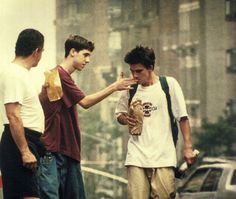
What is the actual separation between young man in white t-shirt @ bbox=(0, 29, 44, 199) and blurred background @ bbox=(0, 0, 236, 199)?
3.61m

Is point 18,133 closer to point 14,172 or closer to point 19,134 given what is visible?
point 19,134

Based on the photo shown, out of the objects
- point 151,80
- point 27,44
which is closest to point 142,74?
point 151,80

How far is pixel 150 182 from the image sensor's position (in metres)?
6.25

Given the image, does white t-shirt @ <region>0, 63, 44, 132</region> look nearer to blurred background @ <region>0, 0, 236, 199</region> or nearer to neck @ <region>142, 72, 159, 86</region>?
Result: neck @ <region>142, 72, 159, 86</region>

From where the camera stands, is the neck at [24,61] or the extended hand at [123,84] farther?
the extended hand at [123,84]

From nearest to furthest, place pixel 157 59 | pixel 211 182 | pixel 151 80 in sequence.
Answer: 1. pixel 151 80
2. pixel 211 182
3. pixel 157 59

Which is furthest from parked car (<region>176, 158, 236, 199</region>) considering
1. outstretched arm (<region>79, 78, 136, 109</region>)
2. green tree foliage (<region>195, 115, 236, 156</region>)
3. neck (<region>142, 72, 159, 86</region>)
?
outstretched arm (<region>79, 78, 136, 109</region>)

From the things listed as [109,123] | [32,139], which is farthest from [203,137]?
[32,139]

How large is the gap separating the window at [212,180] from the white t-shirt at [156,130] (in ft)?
10.7

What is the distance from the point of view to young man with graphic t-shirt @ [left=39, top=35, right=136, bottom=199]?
604 cm

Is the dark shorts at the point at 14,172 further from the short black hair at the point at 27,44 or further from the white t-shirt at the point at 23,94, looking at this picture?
the short black hair at the point at 27,44

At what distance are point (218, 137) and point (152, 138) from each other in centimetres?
382

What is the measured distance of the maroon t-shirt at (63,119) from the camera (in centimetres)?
605

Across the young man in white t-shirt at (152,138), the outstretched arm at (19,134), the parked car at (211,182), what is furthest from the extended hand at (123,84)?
the parked car at (211,182)
